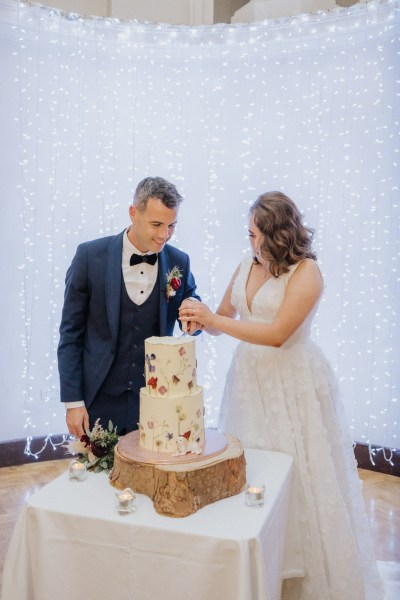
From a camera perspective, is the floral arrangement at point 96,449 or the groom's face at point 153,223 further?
the groom's face at point 153,223

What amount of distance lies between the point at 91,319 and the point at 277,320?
743mm

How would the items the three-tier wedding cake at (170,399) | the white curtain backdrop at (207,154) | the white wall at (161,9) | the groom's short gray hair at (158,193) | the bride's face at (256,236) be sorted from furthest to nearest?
the white wall at (161,9) < the white curtain backdrop at (207,154) < the bride's face at (256,236) < the groom's short gray hair at (158,193) < the three-tier wedding cake at (170,399)

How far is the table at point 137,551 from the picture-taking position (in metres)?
1.40

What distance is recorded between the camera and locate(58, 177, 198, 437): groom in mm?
2150

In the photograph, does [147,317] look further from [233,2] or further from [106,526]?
[233,2]

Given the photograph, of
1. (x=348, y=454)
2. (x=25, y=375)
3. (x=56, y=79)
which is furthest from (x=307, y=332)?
(x=56, y=79)

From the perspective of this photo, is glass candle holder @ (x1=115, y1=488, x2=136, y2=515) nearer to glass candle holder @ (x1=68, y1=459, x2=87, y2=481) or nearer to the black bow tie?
glass candle holder @ (x1=68, y1=459, x2=87, y2=481)

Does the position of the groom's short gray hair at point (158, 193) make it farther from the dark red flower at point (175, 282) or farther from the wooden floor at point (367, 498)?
the wooden floor at point (367, 498)

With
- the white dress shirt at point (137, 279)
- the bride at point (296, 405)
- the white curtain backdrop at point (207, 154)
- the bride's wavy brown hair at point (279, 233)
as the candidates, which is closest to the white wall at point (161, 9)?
the white curtain backdrop at point (207, 154)

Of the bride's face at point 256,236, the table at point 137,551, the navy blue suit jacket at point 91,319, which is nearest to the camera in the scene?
the table at point 137,551

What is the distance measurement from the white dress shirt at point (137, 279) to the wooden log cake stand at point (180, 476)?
2.00 ft

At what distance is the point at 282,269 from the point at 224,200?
230 cm

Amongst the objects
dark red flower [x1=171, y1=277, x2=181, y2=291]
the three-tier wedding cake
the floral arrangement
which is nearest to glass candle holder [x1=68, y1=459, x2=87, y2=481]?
the floral arrangement

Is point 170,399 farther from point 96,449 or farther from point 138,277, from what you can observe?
point 138,277
